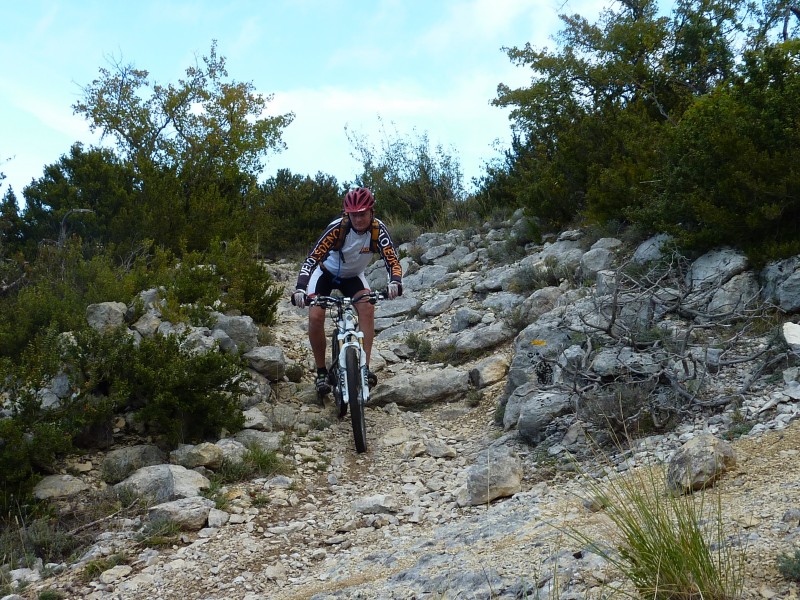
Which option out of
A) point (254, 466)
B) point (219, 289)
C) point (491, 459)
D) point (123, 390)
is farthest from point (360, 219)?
point (219, 289)

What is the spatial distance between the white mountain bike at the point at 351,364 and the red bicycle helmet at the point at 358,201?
768 mm

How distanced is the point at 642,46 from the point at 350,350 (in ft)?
28.7

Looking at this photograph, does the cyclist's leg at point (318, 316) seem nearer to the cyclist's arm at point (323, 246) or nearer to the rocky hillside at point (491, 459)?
the cyclist's arm at point (323, 246)

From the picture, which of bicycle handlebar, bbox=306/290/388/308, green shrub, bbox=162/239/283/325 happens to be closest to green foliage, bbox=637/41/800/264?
bicycle handlebar, bbox=306/290/388/308

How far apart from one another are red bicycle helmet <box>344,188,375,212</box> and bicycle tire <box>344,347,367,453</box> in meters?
1.23

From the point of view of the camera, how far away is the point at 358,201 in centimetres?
619

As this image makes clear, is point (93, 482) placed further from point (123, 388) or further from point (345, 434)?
point (345, 434)

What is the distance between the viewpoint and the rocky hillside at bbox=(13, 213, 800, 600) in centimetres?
323

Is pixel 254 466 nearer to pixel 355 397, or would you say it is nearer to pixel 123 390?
pixel 355 397

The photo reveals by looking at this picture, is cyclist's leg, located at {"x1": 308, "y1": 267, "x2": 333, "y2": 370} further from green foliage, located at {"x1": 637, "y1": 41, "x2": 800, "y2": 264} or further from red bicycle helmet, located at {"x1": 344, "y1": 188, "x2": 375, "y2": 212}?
green foliage, located at {"x1": 637, "y1": 41, "x2": 800, "y2": 264}

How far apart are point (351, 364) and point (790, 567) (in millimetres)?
3932

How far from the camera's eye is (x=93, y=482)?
507 cm

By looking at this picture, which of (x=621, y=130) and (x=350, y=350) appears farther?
(x=621, y=130)

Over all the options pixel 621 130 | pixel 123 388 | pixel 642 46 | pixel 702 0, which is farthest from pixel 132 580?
pixel 702 0
